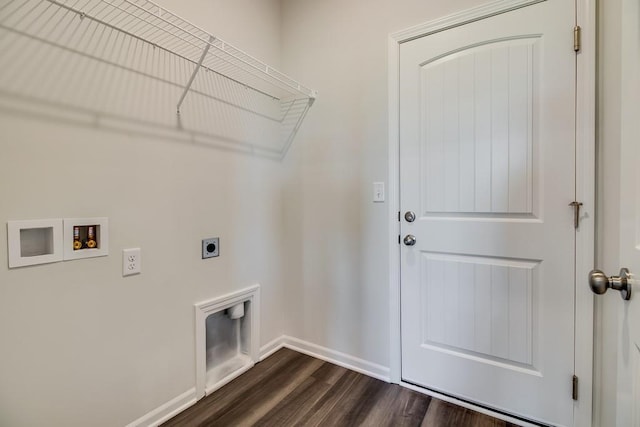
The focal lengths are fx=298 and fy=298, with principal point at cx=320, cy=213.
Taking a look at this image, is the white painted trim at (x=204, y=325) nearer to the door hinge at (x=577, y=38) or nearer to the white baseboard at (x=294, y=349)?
the white baseboard at (x=294, y=349)

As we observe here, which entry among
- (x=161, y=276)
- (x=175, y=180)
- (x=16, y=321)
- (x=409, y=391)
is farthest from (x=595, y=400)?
(x=16, y=321)

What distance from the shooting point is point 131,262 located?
4.55 ft

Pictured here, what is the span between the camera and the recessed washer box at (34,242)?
41.8 inches

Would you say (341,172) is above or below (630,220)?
above

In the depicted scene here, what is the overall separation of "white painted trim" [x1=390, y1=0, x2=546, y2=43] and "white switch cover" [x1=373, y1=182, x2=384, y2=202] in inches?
32.9

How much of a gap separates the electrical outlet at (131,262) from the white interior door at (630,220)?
173 cm

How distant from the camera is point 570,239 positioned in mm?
1343

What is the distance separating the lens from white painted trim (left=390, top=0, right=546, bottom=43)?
4.69ft

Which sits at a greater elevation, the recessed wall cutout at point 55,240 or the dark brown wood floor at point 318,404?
the recessed wall cutout at point 55,240

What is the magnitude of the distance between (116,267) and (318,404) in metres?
1.25

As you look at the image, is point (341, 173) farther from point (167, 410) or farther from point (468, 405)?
point (167, 410)

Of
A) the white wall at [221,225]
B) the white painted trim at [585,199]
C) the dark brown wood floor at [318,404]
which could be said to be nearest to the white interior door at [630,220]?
the white wall at [221,225]

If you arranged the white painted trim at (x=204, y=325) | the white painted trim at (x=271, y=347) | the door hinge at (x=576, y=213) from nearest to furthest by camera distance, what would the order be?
the door hinge at (x=576, y=213) → the white painted trim at (x=204, y=325) → the white painted trim at (x=271, y=347)

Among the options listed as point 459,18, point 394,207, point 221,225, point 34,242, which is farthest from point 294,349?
point 459,18
